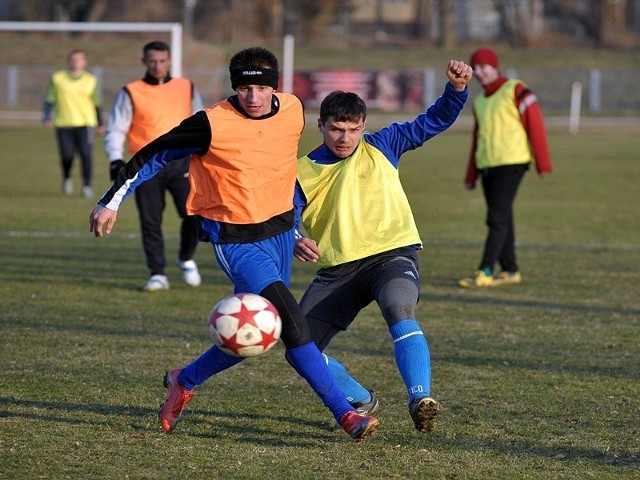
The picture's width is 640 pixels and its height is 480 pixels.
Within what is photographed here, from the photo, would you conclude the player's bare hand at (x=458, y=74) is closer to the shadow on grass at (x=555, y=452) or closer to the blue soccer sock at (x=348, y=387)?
the blue soccer sock at (x=348, y=387)

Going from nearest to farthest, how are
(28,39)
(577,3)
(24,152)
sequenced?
(24,152) → (28,39) → (577,3)

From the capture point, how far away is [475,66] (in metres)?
10.4

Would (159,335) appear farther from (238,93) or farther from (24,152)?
(24,152)

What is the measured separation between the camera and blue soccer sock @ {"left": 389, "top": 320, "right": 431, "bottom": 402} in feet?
17.1

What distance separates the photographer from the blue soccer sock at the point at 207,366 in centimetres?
538

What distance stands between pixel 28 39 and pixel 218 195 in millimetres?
27289

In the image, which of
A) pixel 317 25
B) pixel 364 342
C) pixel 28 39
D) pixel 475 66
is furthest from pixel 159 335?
Answer: pixel 317 25

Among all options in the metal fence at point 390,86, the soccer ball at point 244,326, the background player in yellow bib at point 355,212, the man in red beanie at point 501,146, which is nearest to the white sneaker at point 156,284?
the man in red beanie at point 501,146

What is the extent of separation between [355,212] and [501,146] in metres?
4.99

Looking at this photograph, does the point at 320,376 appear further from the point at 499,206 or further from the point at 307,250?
the point at 499,206

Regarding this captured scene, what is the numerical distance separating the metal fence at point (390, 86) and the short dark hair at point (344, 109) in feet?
87.3

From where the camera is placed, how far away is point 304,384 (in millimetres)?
6590

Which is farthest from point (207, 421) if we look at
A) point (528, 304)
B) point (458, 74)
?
point (528, 304)

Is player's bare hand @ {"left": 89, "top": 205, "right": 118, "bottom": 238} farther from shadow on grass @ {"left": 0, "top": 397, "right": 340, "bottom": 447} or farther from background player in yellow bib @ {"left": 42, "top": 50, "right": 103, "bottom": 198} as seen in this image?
background player in yellow bib @ {"left": 42, "top": 50, "right": 103, "bottom": 198}
